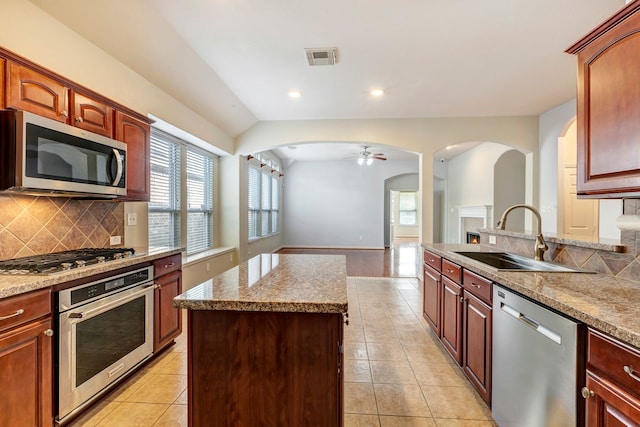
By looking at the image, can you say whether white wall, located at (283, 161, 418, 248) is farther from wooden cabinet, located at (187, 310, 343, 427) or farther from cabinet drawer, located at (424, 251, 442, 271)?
wooden cabinet, located at (187, 310, 343, 427)

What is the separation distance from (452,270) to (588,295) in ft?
3.60

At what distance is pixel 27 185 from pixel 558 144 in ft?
20.3

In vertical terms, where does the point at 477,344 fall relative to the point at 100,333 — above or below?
below

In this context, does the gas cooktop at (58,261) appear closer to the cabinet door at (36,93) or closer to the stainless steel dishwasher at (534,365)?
the cabinet door at (36,93)

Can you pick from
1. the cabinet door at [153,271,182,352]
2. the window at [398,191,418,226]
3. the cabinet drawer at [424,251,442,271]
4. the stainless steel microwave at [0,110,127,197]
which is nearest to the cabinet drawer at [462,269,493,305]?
the cabinet drawer at [424,251,442,271]

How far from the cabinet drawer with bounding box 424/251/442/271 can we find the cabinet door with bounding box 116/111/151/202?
8.98ft

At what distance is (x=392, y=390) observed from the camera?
6.95 ft

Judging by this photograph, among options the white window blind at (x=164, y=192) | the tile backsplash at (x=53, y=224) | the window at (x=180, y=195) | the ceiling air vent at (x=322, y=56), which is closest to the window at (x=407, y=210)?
the window at (x=180, y=195)

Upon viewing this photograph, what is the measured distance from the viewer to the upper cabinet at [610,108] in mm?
1270

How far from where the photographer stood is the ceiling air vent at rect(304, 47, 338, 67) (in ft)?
9.73

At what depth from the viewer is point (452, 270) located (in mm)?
2371

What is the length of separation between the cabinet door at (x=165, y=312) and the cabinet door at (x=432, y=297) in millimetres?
2334

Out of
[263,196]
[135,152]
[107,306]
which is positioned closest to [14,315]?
[107,306]

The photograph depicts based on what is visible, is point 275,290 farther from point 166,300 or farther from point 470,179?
point 470,179
